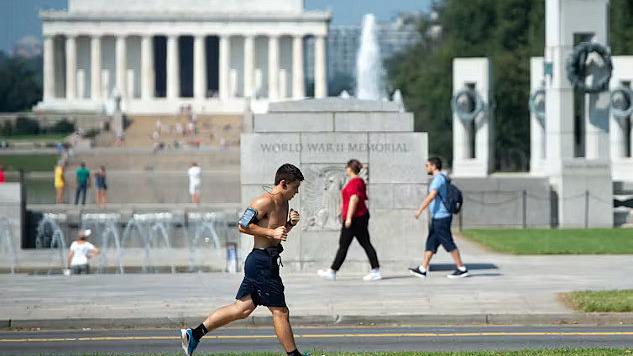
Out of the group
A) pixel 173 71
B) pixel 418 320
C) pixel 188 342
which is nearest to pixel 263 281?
pixel 188 342

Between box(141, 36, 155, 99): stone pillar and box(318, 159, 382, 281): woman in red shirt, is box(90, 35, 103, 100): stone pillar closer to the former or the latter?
box(141, 36, 155, 99): stone pillar

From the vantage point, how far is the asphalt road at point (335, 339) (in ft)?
47.1

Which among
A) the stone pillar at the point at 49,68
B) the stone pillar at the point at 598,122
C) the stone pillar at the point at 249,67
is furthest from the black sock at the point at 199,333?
the stone pillar at the point at 49,68

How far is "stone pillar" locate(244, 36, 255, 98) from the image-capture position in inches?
5138

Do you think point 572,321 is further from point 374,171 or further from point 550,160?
point 550,160

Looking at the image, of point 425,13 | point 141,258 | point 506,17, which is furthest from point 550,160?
point 425,13

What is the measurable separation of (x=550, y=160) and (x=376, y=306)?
21251 millimetres

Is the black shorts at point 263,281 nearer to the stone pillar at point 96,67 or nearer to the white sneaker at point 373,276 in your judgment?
the white sneaker at point 373,276

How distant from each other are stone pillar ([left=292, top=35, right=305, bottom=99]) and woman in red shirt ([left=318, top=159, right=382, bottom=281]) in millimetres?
110394

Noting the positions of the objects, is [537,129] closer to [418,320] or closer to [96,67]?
[418,320]

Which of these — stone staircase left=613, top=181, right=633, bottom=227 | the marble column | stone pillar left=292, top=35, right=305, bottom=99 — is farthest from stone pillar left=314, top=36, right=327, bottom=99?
stone staircase left=613, top=181, right=633, bottom=227

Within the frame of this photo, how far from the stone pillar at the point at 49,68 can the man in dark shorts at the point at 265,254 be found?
119m

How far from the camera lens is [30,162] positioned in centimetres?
8200

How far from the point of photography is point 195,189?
45188mm
